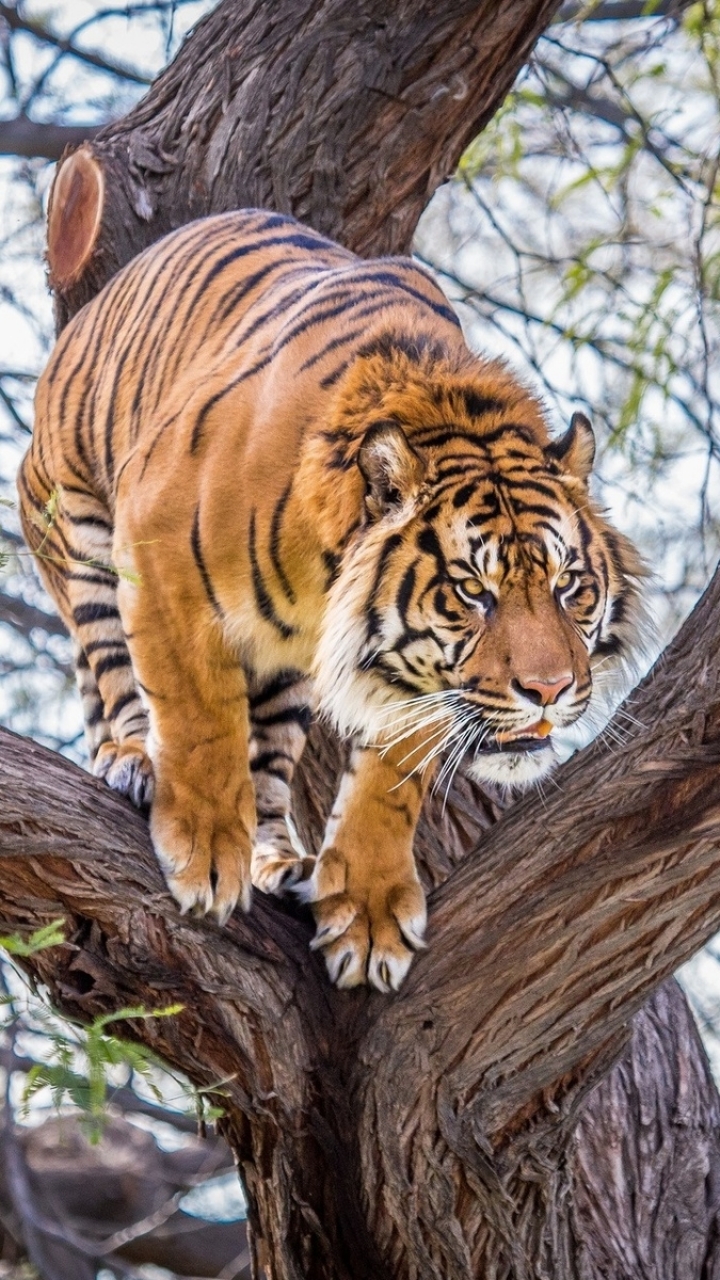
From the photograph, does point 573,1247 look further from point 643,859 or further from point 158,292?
point 158,292

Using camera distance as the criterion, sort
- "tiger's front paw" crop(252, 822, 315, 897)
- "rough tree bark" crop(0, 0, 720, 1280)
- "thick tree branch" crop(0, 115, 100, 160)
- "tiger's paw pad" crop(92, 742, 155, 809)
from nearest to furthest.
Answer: "rough tree bark" crop(0, 0, 720, 1280) < "tiger's paw pad" crop(92, 742, 155, 809) < "tiger's front paw" crop(252, 822, 315, 897) < "thick tree branch" crop(0, 115, 100, 160)

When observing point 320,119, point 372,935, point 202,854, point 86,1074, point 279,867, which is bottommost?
point 86,1074

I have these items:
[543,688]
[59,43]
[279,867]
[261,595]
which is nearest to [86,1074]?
[543,688]

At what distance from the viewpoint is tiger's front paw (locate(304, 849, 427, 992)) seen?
2.69 meters

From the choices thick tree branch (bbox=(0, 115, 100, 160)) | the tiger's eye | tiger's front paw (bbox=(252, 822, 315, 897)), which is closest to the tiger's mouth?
the tiger's eye

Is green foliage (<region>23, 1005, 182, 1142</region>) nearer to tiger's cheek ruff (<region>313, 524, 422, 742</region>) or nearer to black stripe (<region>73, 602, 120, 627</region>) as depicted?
tiger's cheek ruff (<region>313, 524, 422, 742</region>)

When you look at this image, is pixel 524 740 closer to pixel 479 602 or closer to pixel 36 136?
pixel 479 602

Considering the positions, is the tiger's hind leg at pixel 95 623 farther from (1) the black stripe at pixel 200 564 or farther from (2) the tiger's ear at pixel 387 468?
(2) the tiger's ear at pixel 387 468

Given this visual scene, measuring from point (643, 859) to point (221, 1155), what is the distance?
278cm

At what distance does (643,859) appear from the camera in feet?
7.50

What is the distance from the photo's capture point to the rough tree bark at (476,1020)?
7.59 ft

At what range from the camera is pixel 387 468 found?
255 cm

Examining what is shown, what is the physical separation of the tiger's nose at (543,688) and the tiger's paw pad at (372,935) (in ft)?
1.59

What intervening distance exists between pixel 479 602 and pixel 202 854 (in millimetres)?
603
